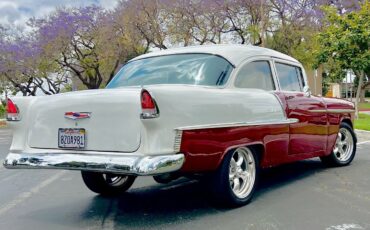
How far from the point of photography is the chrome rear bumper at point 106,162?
12.9 ft

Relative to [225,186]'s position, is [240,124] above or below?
above

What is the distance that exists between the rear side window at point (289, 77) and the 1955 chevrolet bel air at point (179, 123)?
0.10 ft

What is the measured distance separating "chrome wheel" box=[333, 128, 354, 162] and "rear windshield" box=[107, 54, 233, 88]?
324 centimetres

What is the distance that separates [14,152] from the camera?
186 inches

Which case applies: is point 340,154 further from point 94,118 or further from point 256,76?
point 94,118

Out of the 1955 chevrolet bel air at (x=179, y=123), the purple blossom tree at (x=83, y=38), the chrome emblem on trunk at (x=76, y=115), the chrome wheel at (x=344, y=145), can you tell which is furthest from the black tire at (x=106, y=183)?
the purple blossom tree at (x=83, y=38)

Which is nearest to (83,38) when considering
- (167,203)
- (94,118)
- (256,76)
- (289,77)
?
(289,77)

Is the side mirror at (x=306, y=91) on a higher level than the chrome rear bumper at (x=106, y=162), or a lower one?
higher

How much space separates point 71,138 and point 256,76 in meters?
2.38

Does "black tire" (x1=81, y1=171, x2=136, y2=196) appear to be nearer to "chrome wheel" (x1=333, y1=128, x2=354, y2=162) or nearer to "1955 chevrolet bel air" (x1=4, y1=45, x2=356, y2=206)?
"1955 chevrolet bel air" (x1=4, y1=45, x2=356, y2=206)

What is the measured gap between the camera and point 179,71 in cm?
514

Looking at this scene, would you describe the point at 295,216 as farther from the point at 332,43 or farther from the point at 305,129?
the point at 332,43

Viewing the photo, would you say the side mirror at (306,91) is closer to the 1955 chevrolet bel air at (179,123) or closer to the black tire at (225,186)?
the 1955 chevrolet bel air at (179,123)

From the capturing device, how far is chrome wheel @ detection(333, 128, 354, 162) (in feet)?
24.2
